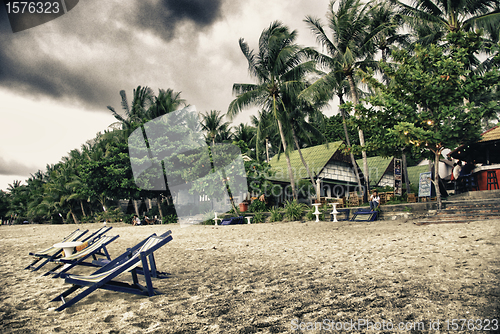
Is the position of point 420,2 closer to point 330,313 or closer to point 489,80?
point 489,80

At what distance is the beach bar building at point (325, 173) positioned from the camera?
22141 millimetres

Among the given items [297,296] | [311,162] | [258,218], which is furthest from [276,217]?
[297,296]

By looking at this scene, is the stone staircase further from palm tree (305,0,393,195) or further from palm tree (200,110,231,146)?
palm tree (200,110,231,146)

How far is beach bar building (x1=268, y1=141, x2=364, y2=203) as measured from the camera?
22.1 metres

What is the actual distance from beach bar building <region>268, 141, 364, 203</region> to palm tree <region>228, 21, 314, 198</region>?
6.15 m

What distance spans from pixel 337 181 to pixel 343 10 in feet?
44.8

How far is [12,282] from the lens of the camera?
455 cm

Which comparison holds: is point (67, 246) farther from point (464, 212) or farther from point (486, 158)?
point (486, 158)

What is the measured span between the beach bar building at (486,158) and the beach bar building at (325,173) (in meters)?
8.24

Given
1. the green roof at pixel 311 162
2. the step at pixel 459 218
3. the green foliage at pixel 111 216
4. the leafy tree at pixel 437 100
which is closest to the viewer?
the step at pixel 459 218

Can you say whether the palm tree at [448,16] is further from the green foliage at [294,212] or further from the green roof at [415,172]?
the green roof at [415,172]

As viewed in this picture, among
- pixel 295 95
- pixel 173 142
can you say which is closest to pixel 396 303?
pixel 295 95

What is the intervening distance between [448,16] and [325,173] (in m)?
12.7

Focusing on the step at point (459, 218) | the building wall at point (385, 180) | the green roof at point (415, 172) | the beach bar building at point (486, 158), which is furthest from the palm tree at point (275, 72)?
the green roof at point (415, 172)
